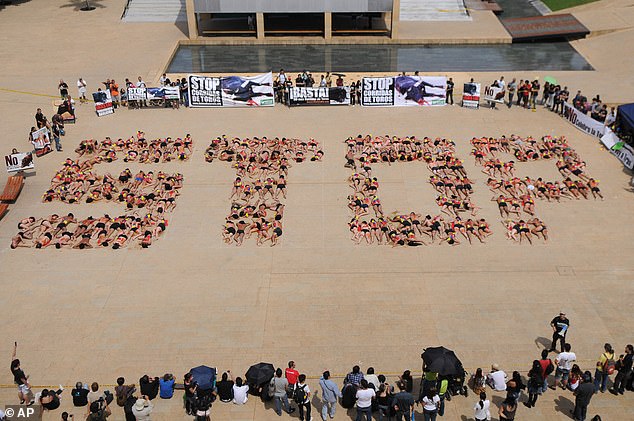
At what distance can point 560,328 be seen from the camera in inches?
681

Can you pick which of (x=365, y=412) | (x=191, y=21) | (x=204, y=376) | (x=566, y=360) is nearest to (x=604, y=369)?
(x=566, y=360)

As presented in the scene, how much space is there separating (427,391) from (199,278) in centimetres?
930

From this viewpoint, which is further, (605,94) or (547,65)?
(547,65)

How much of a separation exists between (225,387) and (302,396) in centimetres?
211

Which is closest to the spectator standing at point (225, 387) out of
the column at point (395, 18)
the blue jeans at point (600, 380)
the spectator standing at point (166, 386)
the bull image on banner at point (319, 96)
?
the spectator standing at point (166, 386)

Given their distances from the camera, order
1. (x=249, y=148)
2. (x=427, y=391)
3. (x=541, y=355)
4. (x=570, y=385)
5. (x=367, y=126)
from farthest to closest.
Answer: (x=367, y=126)
(x=249, y=148)
(x=541, y=355)
(x=570, y=385)
(x=427, y=391)

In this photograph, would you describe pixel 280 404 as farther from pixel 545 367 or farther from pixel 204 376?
pixel 545 367

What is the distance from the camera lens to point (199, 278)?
2119cm

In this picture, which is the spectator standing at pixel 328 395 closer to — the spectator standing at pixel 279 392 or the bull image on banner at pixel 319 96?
the spectator standing at pixel 279 392

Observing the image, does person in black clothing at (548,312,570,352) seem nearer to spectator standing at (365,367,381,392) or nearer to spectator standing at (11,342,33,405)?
spectator standing at (365,367,381,392)

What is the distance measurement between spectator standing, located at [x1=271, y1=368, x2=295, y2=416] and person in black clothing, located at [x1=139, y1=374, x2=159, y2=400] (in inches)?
124

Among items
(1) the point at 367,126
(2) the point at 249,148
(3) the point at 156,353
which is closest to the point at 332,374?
(3) the point at 156,353

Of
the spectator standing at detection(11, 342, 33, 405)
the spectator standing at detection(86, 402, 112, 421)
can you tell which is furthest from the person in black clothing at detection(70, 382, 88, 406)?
the spectator standing at detection(11, 342, 33, 405)

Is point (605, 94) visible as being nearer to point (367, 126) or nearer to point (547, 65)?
point (547, 65)
